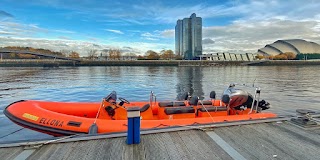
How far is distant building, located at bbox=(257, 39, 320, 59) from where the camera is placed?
115m

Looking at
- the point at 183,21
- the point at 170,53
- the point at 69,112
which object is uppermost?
the point at 183,21

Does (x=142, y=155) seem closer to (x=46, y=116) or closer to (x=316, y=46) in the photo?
(x=46, y=116)

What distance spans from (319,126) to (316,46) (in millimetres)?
148355

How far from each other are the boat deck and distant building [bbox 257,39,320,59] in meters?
134

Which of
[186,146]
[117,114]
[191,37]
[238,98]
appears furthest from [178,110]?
[191,37]

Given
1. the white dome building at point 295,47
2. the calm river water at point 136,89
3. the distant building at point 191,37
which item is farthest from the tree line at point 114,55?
the calm river water at point 136,89

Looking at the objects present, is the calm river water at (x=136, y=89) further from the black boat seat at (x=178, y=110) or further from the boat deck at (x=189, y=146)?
the black boat seat at (x=178, y=110)

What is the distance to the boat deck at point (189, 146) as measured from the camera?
3.05m

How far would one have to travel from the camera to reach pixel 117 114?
6023 mm

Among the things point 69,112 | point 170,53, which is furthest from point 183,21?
point 69,112

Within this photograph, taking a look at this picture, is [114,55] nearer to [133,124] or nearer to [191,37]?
[191,37]

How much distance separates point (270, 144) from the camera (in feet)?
11.4

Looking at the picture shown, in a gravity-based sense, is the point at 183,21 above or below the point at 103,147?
above

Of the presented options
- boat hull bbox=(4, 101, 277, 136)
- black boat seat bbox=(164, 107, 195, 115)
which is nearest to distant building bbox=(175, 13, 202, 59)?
black boat seat bbox=(164, 107, 195, 115)
